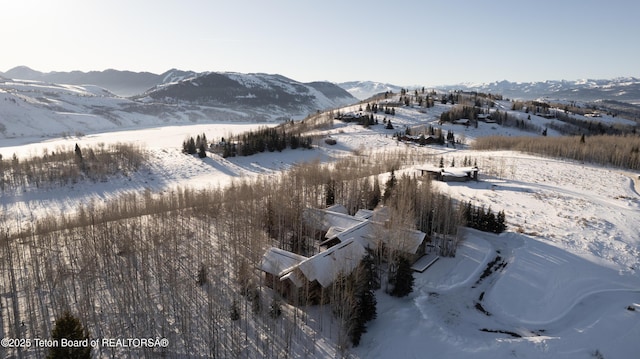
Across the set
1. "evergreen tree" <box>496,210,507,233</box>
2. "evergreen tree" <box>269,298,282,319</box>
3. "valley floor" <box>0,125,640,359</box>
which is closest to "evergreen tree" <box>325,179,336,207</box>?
"valley floor" <box>0,125,640,359</box>

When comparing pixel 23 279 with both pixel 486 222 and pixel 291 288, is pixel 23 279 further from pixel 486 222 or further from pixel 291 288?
pixel 486 222

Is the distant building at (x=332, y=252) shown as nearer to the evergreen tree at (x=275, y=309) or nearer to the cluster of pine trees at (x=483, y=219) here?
the evergreen tree at (x=275, y=309)

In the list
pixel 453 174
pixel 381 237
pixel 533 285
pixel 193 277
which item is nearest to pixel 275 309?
pixel 193 277

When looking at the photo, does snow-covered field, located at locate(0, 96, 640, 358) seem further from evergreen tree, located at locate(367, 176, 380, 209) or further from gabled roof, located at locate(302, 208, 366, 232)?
evergreen tree, located at locate(367, 176, 380, 209)

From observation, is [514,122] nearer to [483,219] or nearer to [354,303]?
[483,219]

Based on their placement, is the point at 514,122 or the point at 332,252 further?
the point at 514,122

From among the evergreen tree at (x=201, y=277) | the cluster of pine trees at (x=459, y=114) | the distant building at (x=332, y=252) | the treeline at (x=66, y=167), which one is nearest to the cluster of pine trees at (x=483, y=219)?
the distant building at (x=332, y=252)

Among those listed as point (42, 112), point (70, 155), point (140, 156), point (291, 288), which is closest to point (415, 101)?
point (140, 156)
